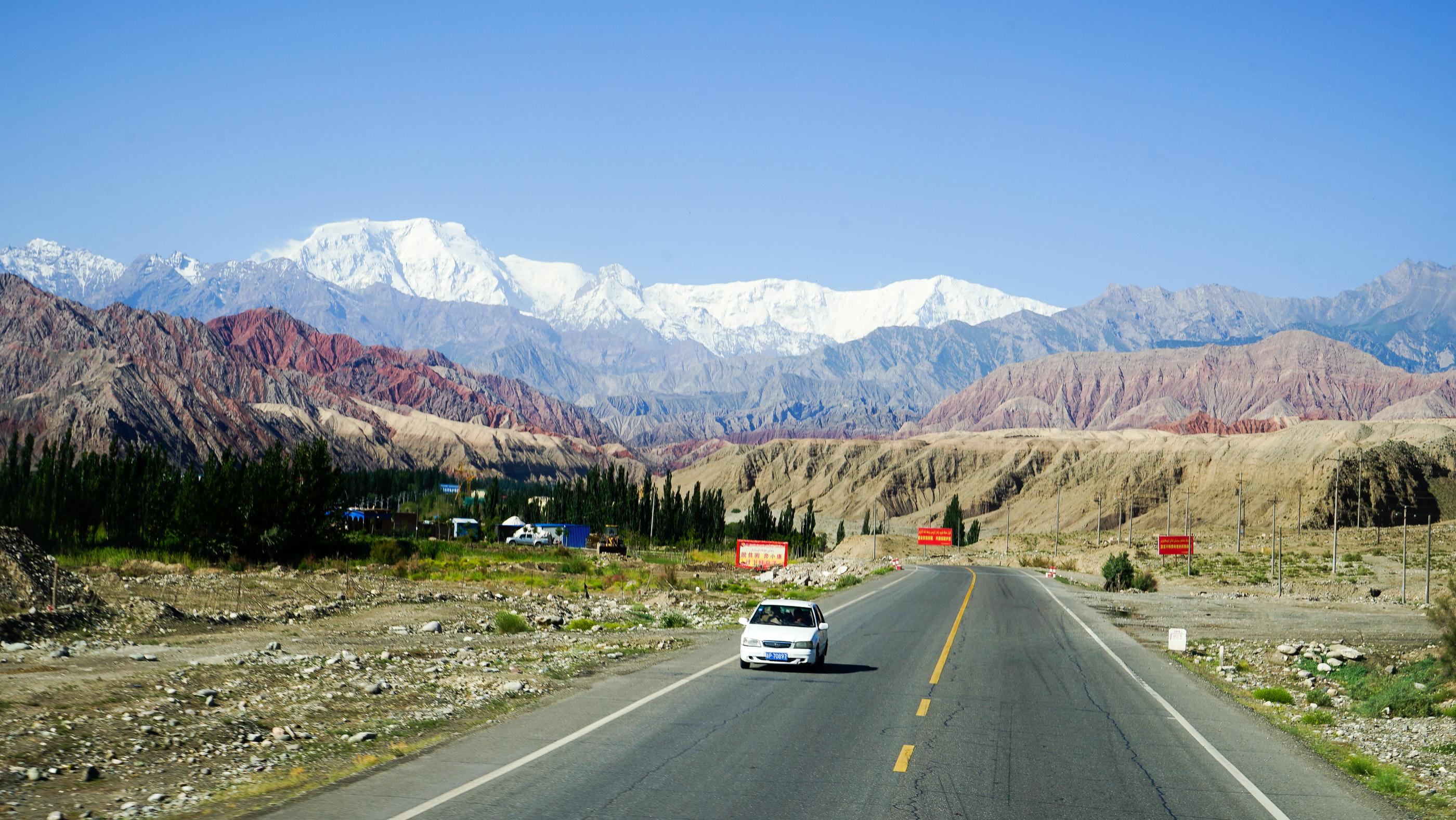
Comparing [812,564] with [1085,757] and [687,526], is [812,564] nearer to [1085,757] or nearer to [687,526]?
[687,526]

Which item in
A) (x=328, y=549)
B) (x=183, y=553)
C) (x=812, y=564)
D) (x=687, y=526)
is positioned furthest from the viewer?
(x=687, y=526)

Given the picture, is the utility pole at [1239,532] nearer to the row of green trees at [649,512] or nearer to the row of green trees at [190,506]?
the row of green trees at [649,512]

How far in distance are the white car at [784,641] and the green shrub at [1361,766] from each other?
9.69m

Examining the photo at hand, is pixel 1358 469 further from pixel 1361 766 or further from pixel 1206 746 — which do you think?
pixel 1206 746

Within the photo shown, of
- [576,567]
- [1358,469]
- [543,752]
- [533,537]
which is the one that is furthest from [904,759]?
[1358,469]

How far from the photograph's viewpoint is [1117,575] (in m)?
67.3

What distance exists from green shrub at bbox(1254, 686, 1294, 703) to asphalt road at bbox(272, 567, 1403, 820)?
39.7 inches

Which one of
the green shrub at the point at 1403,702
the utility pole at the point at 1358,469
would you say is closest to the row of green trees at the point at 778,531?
the utility pole at the point at 1358,469

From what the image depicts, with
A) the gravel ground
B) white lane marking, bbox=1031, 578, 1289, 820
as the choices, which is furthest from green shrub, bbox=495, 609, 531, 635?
white lane marking, bbox=1031, 578, 1289, 820

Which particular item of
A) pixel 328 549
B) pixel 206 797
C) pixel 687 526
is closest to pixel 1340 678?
pixel 206 797

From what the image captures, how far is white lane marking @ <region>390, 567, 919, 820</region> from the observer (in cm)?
1102

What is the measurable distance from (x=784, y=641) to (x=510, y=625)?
39.7 ft

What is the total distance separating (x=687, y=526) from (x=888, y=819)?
118 metres

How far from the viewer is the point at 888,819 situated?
11125mm
